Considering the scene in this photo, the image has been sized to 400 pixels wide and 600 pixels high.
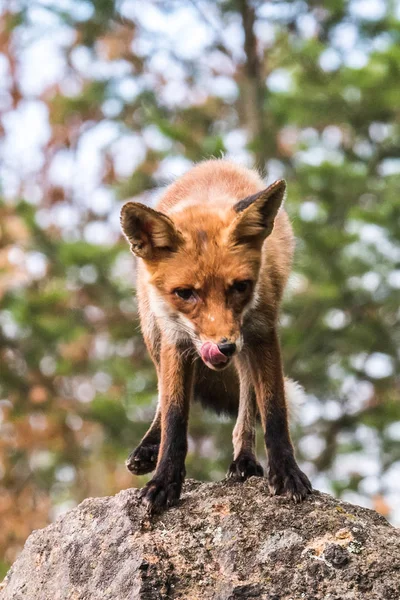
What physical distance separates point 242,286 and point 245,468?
1.12 metres

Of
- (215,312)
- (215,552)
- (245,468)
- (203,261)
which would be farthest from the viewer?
(245,468)

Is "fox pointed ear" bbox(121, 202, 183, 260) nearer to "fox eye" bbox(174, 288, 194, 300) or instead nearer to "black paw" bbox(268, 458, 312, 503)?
"fox eye" bbox(174, 288, 194, 300)

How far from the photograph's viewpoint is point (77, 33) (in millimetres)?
11344

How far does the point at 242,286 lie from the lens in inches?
159

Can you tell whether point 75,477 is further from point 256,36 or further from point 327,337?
point 256,36

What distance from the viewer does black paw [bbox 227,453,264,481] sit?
4.53 m

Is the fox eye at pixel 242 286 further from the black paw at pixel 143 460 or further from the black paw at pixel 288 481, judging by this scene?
the black paw at pixel 143 460

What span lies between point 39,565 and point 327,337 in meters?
5.90

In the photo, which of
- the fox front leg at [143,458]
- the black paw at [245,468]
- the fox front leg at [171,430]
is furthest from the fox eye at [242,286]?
the fox front leg at [143,458]

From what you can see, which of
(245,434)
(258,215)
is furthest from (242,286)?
(245,434)

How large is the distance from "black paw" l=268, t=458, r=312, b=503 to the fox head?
0.59 metres

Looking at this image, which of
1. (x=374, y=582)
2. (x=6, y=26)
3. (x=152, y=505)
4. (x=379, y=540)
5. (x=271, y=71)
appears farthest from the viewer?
(x=271, y=71)

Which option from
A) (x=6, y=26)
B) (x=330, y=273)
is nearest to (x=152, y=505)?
(x=330, y=273)

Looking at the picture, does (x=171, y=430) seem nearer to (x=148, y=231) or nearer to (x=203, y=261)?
(x=203, y=261)
